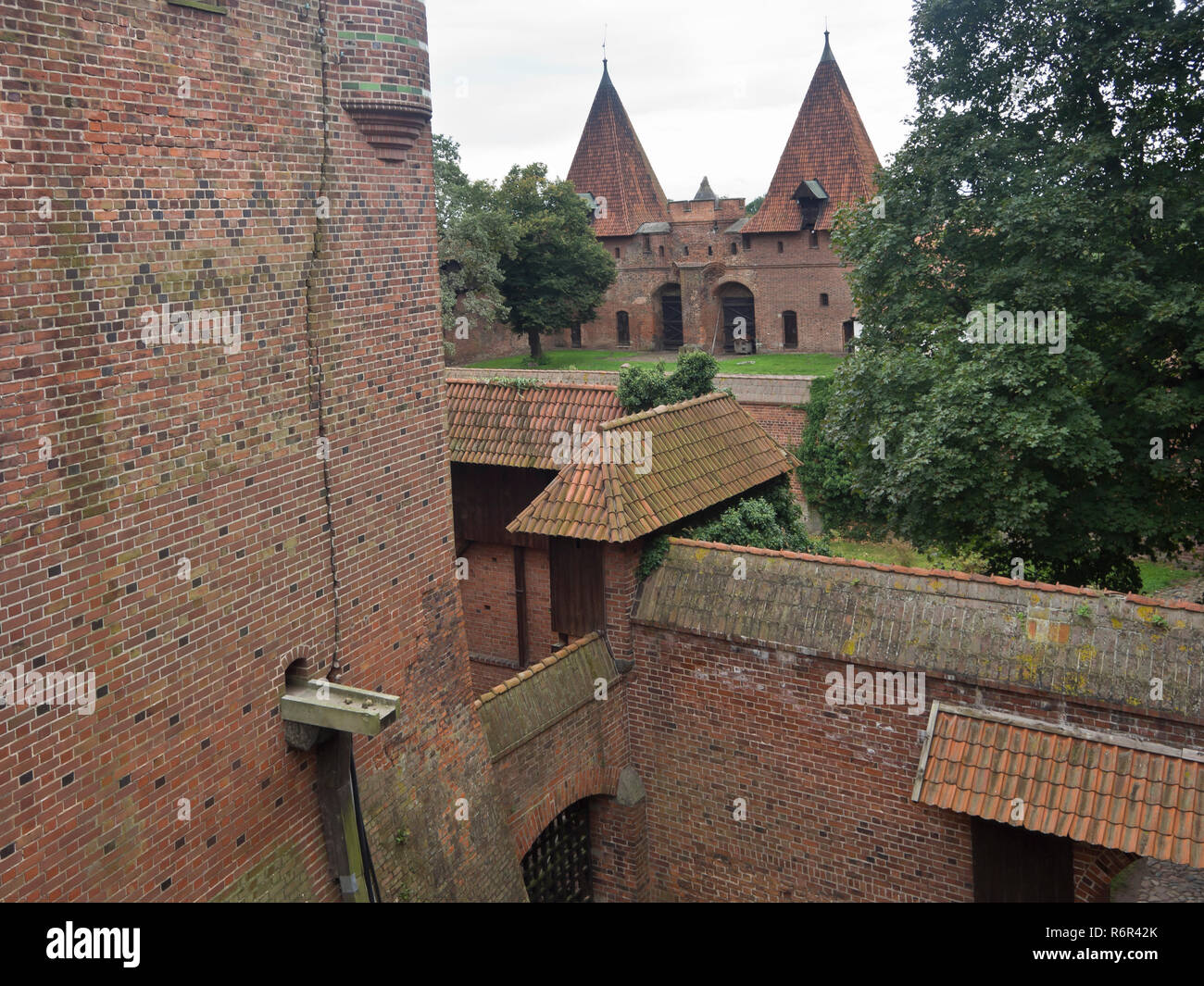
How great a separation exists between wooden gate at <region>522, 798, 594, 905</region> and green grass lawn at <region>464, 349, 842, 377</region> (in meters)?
20.0

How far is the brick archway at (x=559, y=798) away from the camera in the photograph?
34.2 ft

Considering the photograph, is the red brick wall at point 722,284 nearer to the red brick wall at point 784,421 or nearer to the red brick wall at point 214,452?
the red brick wall at point 784,421

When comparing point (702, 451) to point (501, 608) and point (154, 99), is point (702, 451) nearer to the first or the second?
point (501, 608)

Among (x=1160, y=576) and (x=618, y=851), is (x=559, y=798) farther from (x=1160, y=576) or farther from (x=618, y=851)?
(x=1160, y=576)

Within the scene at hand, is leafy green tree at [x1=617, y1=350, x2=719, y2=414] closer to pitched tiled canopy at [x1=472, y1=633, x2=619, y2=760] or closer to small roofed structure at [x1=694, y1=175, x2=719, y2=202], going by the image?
pitched tiled canopy at [x1=472, y1=633, x2=619, y2=760]

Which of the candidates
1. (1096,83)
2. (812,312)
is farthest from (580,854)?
(812,312)

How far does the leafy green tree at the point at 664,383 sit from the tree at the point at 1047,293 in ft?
7.75

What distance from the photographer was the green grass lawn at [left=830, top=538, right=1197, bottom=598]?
2131 cm

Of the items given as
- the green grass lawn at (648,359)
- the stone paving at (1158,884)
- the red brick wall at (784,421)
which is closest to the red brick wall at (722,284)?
the green grass lawn at (648,359)

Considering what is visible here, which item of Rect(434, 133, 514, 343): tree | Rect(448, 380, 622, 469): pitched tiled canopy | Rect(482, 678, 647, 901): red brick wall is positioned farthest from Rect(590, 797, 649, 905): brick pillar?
Rect(434, 133, 514, 343): tree

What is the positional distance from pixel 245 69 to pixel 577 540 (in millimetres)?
6540

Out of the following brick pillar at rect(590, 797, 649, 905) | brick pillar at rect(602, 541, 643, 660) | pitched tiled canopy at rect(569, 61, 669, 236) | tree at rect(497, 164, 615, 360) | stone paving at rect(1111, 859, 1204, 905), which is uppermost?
pitched tiled canopy at rect(569, 61, 669, 236)

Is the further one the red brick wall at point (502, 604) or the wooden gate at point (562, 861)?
the red brick wall at point (502, 604)

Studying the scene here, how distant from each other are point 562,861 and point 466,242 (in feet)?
93.9
